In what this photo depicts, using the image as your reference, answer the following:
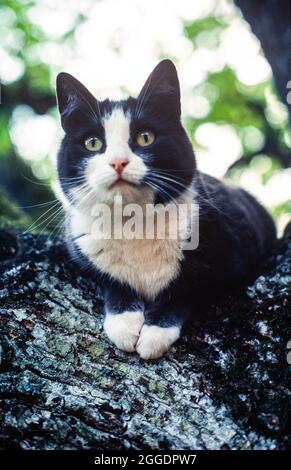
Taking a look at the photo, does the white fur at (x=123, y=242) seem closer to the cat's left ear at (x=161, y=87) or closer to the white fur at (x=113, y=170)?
the white fur at (x=113, y=170)

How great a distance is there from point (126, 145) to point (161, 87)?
1.36 ft

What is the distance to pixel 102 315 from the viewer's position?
6.60 ft

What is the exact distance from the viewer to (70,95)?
2217 millimetres

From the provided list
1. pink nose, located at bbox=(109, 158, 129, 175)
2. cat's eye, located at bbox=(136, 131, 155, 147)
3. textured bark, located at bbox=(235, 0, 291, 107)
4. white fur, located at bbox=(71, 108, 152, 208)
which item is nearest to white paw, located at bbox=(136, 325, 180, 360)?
white fur, located at bbox=(71, 108, 152, 208)

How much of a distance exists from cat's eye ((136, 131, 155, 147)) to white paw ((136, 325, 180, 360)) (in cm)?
89

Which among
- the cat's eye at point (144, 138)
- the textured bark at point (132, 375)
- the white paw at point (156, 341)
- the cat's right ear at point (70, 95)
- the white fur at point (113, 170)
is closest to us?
the textured bark at point (132, 375)

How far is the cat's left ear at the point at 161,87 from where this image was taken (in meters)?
2.16

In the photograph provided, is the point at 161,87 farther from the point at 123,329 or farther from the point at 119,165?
the point at 123,329

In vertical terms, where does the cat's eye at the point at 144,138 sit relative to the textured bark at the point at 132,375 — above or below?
above

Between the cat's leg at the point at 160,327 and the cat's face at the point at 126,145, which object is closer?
the cat's leg at the point at 160,327

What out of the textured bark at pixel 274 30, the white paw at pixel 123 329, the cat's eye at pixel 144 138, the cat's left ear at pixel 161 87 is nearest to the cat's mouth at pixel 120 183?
the cat's eye at pixel 144 138

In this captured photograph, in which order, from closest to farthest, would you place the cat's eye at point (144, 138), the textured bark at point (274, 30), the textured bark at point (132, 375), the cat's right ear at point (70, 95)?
the textured bark at point (132, 375) → the cat's eye at point (144, 138) → the cat's right ear at point (70, 95) → the textured bark at point (274, 30)

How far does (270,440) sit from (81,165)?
1.44 m

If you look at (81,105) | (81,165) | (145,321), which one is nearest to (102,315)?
(145,321)
